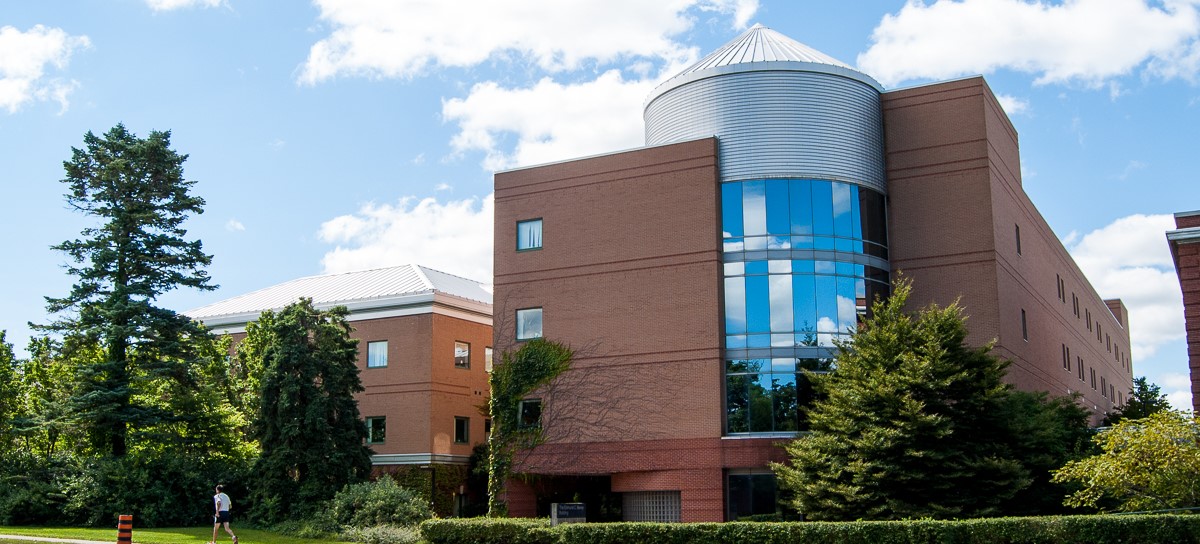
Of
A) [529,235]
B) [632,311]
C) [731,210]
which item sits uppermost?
[731,210]

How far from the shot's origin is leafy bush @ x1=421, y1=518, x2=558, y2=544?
30.4 meters

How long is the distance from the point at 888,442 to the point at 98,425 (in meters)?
26.6

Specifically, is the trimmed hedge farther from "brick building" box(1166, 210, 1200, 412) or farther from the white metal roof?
the white metal roof

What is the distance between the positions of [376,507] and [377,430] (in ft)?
38.6

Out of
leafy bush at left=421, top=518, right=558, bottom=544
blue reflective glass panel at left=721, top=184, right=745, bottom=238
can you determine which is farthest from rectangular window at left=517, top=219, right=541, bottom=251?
leafy bush at left=421, top=518, right=558, bottom=544

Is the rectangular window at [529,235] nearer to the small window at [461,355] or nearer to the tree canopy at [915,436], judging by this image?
the small window at [461,355]

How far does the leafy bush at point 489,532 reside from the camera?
30.4 meters

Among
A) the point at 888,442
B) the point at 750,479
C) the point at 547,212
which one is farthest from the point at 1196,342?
the point at 547,212

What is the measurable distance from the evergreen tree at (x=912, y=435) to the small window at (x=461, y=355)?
2019 centimetres

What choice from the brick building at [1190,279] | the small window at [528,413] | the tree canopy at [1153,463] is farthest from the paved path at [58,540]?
the brick building at [1190,279]

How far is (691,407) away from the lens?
36312 mm

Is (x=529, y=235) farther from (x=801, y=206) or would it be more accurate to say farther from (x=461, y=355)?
(x=461, y=355)

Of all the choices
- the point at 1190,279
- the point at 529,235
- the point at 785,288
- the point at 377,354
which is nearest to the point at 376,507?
the point at 529,235

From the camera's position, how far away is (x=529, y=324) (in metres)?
39.8
